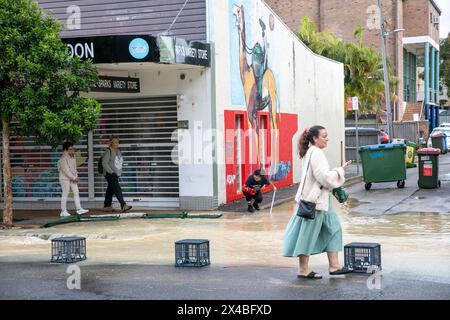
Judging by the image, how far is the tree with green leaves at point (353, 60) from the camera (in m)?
41.7

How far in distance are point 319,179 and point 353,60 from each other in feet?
113

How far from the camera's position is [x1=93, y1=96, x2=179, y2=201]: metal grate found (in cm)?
1762

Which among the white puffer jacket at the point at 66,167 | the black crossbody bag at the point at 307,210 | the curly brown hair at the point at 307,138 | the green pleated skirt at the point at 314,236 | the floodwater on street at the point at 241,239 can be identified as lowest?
the floodwater on street at the point at 241,239

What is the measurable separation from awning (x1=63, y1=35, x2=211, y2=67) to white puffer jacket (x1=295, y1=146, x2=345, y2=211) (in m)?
7.12

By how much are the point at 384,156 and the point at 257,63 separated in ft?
15.1

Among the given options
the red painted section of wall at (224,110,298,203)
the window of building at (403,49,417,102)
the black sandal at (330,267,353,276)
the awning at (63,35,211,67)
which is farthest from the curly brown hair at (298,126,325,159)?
the window of building at (403,49,417,102)

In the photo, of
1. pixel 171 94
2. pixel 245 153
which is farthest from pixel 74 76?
pixel 245 153

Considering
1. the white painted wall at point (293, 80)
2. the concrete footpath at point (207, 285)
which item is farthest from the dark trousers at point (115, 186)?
the concrete footpath at point (207, 285)

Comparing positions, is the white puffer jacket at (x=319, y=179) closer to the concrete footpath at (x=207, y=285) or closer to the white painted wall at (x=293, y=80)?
the concrete footpath at (x=207, y=285)

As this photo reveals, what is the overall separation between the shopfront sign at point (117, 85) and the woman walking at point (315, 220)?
8213mm

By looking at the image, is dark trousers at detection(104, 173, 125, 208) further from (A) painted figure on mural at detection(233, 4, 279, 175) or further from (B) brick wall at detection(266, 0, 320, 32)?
(B) brick wall at detection(266, 0, 320, 32)

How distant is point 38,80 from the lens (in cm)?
1433
